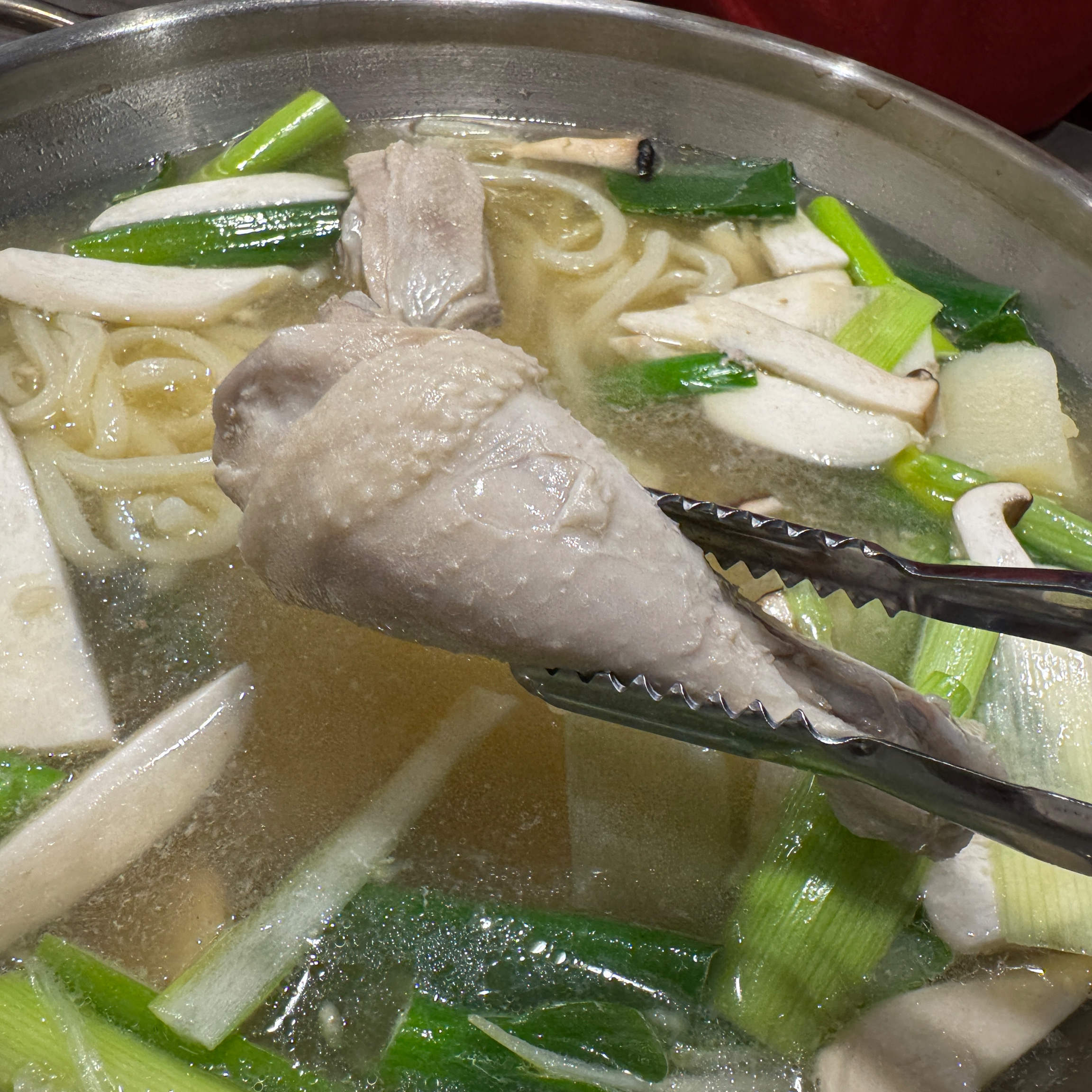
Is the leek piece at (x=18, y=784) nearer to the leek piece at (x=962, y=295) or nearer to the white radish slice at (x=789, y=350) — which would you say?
the white radish slice at (x=789, y=350)

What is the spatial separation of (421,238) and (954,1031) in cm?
231

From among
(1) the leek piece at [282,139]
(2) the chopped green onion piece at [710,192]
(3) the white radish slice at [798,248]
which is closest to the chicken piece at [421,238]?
(1) the leek piece at [282,139]

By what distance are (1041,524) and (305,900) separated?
196 cm

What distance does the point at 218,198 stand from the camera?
2848mm

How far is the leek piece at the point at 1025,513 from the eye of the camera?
236 centimetres

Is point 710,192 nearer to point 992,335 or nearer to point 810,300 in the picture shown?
point 810,300

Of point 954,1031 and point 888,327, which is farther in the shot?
point 888,327

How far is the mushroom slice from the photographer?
3.22 metres

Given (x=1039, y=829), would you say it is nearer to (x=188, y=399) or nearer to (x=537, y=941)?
(x=537, y=941)

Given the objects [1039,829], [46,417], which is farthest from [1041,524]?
[46,417]

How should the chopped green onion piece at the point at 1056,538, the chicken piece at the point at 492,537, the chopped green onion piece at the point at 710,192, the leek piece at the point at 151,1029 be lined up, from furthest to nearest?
the chopped green onion piece at the point at 710,192 → the chopped green onion piece at the point at 1056,538 → the leek piece at the point at 151,1029 → the chicken piece at the point at 492,537

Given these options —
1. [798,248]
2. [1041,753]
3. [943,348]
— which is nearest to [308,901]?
[1041,753]

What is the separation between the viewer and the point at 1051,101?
4.21 m

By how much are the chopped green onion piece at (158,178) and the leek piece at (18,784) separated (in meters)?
1.89
